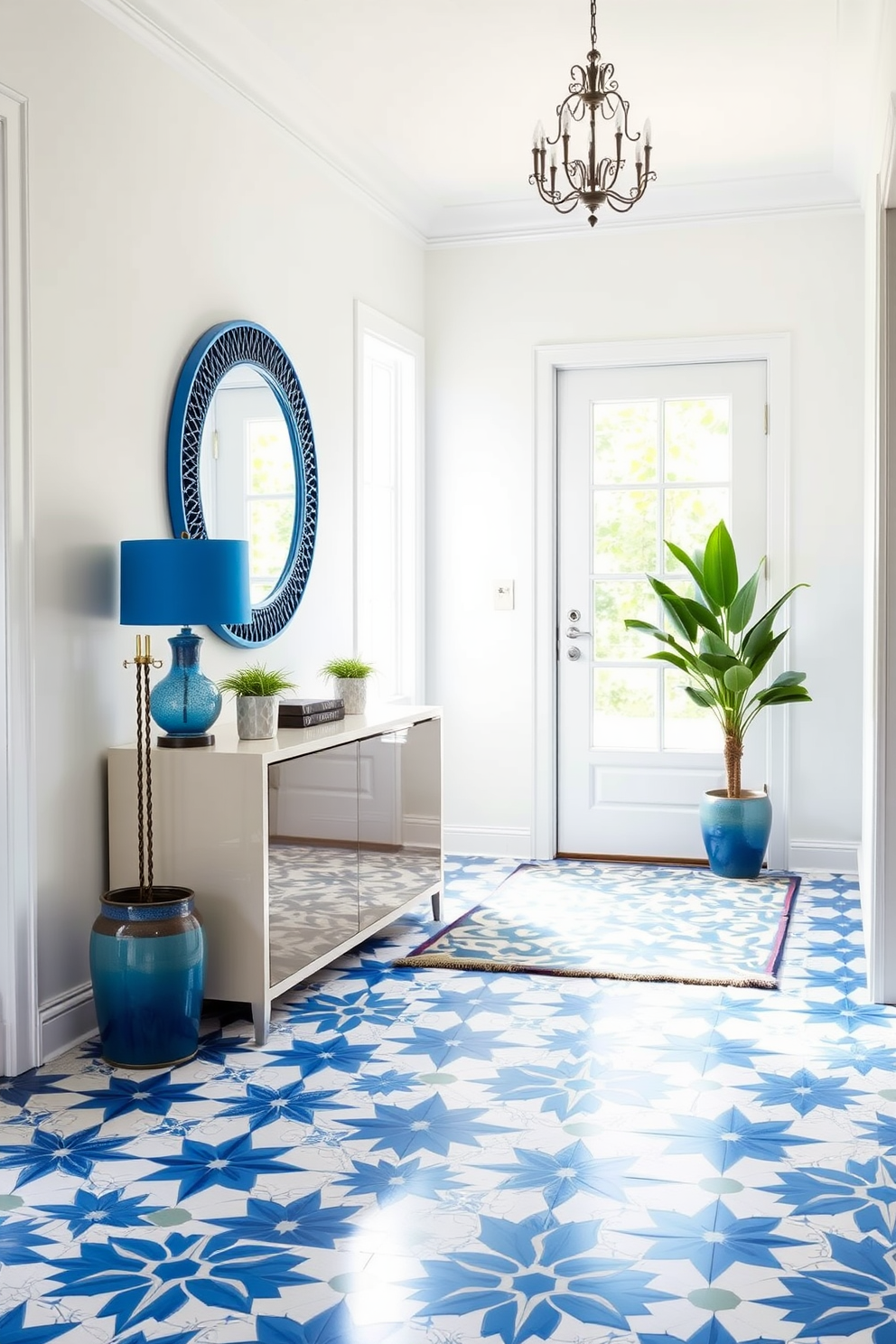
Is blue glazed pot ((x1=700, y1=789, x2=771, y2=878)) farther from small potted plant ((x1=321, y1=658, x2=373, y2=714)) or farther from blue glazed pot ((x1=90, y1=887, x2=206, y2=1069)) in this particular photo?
blue glazed pot ((x1=90, y1=887, x2=206, y2=1069))

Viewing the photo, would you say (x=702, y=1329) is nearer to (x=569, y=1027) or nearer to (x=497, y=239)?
(x=569, y=1027)

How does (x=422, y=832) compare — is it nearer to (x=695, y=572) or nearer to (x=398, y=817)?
(x=398, y=817)

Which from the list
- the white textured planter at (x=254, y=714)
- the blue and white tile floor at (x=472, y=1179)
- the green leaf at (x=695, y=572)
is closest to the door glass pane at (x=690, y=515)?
the green leaf at (x=695, y=572)

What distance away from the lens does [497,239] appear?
523 cm

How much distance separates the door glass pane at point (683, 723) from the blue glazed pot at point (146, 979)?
9.00 ft

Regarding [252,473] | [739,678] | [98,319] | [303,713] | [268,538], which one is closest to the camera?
[98,319]

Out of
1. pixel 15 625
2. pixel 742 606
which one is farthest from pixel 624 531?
pixel 15 625

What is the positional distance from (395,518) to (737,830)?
1897 millimetres

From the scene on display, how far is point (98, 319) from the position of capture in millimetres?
3039

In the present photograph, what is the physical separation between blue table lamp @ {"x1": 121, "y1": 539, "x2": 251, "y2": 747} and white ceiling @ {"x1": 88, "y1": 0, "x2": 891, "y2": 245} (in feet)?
4.48

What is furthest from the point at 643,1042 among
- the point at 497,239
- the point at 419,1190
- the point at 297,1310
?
the point at 497,239

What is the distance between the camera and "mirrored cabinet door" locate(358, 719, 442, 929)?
11.8 feet

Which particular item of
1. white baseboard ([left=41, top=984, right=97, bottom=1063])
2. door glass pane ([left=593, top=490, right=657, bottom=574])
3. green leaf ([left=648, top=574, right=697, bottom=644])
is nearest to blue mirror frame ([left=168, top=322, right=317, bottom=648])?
white baseboard ([left=41, top=984, right=97, bottom=1063])

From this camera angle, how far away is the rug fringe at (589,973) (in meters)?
3.46
